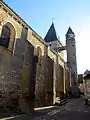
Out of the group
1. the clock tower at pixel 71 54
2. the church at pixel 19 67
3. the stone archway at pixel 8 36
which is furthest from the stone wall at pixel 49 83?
the clock tower at pixel 71 54

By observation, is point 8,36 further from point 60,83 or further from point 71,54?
point 71,54

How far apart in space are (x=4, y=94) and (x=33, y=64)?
442cm

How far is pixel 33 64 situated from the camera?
1452cm

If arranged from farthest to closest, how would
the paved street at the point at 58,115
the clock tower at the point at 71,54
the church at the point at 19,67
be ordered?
the clock tower at the point at 71,54, the church at the point at 19,67, the paved street at the point at 58,115

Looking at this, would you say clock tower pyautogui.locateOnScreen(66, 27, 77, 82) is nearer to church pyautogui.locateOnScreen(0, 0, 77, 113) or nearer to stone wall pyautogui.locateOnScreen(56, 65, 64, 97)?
stone wall pyautogui.locateOnScreen(56, 65, 64, 97)

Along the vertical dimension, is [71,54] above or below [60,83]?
above

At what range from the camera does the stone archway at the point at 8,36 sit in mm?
12812

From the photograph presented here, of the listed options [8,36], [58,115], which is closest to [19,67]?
[8,36]

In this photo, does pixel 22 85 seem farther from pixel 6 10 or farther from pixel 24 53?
pixel 6 10

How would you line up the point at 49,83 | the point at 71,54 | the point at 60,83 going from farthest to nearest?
the point at 71,54
the point at 60,83
the point at 49,83

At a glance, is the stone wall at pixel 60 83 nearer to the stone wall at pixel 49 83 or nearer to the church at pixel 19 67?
the stone wall at pixel 49 83

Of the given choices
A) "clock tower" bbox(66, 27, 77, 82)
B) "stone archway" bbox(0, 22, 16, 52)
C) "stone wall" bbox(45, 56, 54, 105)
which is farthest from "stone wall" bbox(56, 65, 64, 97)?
"stone archway" bbox(0, 22, 16, 52)

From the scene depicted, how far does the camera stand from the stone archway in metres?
12.8

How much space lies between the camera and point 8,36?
13406 mm
